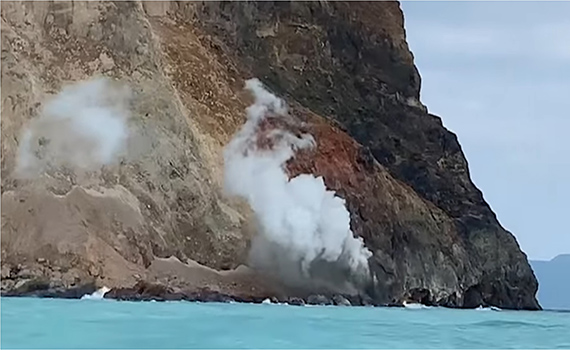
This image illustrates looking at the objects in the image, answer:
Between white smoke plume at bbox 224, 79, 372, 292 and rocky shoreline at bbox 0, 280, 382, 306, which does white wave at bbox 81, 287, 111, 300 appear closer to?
rocky shoreline at bbox 0, 280, 382, 306

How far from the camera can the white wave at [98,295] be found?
2035 inches

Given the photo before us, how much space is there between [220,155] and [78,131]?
10.5 m

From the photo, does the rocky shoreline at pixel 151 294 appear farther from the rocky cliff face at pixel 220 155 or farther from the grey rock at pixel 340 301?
the rocky cliff face at pixel 220 155

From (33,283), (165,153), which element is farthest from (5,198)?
(165,153)

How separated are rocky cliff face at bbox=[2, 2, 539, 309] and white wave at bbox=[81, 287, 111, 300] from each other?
0.99m

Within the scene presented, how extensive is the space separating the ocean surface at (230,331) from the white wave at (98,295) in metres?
9.39

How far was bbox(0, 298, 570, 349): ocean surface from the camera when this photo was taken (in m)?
24.6

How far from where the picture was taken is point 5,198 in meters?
55.1

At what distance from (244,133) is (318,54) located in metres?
11.1

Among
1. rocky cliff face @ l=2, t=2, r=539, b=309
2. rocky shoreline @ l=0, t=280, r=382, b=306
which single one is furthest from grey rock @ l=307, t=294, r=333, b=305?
rocky cliff face @ l=2, t=2, r=539, b=309

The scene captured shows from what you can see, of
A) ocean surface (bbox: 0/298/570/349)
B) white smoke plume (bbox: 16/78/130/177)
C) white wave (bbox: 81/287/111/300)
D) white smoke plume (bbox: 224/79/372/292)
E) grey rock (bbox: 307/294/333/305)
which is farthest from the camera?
white smoke plume (bbox: 224/79/372/292)

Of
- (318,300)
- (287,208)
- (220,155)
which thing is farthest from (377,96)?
(318,300)

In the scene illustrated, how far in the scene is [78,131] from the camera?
59.0 meters

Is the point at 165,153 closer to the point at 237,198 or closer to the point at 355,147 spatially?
the point at 237,198
